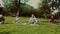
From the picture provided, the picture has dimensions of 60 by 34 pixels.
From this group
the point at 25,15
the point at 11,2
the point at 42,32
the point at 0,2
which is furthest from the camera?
the point at 11,2

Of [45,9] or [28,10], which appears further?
→ [45,9]

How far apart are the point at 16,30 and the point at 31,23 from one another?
1.81 metres

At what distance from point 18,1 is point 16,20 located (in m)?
2.03

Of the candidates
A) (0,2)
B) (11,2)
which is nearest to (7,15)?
(0,2)

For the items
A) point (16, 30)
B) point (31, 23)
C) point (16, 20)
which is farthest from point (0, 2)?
point (16, 30)

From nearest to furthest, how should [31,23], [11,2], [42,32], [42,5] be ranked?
[42,32]
[31,23]
[11,2]
[42,5]

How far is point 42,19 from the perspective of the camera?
11391 millimetres

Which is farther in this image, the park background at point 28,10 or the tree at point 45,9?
the tree at point 45,9

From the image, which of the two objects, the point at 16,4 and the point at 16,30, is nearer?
the point at 16,30

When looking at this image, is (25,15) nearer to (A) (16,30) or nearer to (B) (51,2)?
(B) (51,2)

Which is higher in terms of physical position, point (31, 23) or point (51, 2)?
point (51, 2)

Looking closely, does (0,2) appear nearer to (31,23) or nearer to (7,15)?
(7,15)

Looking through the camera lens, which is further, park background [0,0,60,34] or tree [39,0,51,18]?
tree [39,0,51,18]

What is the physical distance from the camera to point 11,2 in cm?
1275
